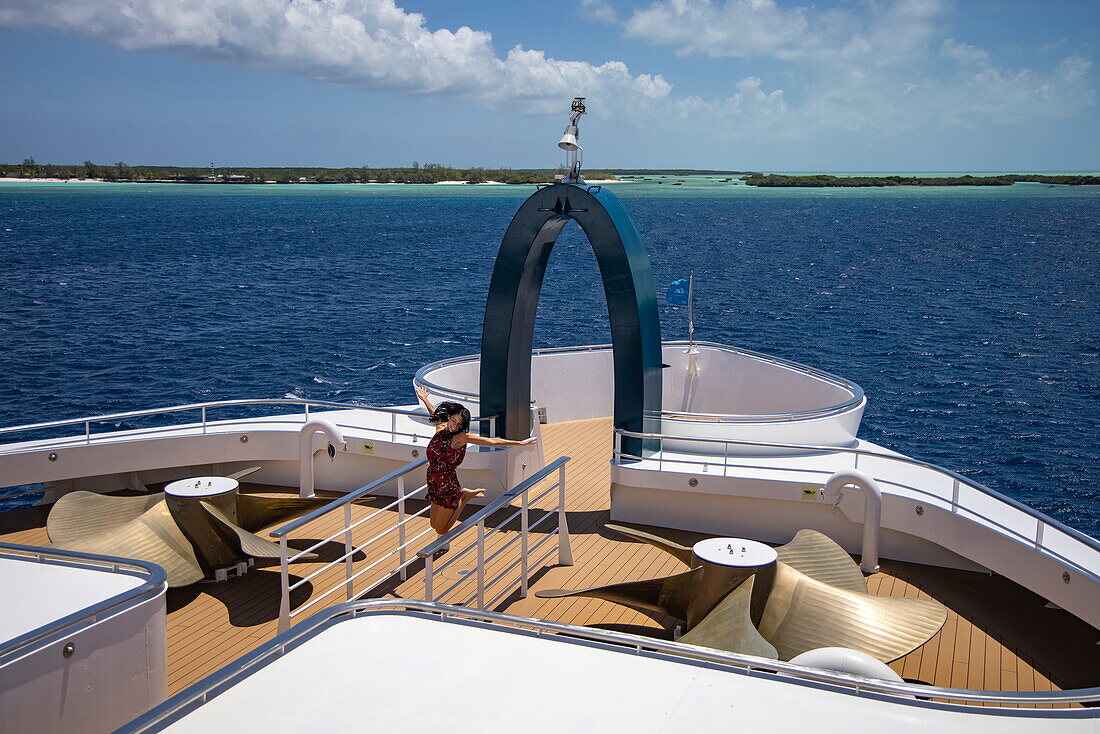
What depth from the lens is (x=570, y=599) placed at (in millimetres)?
8828

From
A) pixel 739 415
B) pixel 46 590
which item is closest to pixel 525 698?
pixel 46 590

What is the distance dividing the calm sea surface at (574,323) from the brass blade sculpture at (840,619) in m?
14.0

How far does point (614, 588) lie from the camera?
7410 millimetres

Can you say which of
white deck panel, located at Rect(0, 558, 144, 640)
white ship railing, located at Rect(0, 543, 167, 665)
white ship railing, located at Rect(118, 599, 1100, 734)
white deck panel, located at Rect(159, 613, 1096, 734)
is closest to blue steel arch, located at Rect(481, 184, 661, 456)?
white ship railing, located at Rect(0, 543, 167, 665)

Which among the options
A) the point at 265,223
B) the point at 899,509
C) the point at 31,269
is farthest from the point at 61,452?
the point at 265,223

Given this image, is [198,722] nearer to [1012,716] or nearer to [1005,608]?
[1012,716]

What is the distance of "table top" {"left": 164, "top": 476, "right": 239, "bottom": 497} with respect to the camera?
8941 millimetres

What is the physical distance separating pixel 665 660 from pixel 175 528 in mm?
6155

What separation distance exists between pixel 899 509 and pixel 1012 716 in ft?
19.6

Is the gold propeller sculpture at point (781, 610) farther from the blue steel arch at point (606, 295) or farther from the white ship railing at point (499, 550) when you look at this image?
the blue steel arch at point (606, 295)

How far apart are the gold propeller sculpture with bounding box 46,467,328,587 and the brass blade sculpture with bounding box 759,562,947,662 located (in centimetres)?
465

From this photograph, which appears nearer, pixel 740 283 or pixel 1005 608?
pixel 1005 608

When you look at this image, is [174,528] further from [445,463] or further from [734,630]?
[734,630]

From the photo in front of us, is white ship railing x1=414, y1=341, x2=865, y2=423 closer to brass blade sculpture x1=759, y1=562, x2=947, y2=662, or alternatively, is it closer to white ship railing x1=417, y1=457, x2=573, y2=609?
white ship railing x1=417, y1=457, x2=573, y2=609
